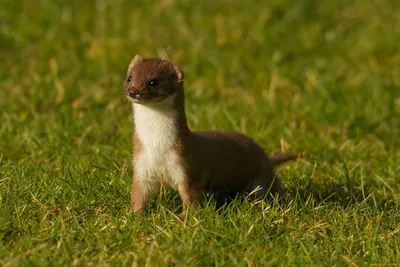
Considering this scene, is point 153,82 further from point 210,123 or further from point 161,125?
point 210,123

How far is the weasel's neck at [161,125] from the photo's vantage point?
5660 millimetres

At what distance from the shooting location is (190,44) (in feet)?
35.0

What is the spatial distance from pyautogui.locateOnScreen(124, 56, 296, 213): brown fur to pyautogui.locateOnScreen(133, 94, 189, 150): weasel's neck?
0.02 metres

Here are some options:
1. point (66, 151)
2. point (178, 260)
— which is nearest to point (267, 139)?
point (66, 151)

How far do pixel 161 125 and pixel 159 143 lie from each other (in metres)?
0.13

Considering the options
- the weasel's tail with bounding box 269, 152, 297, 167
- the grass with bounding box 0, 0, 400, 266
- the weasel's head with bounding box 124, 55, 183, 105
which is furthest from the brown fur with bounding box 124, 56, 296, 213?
the weasel's tail with bounding box 269, 152, 297, 167

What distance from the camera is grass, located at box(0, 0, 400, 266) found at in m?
5.23

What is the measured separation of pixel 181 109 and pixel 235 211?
895 mm

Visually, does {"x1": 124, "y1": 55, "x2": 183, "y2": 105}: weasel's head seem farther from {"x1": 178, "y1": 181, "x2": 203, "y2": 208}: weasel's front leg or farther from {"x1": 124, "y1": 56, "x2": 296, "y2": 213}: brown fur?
{"x1": 178, "y1": 181, "x2": 203, "y2": 208}: weasel's front leg

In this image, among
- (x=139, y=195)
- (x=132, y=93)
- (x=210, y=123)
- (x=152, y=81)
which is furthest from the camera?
(x=210, y=123)

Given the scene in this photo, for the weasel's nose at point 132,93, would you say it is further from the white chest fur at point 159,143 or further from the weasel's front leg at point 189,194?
the weasel's front leg at point 189,194

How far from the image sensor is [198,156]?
5.78 meters

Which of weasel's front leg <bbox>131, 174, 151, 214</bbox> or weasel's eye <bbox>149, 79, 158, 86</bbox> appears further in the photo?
weasel's front leg <bbox>131, 174, 151, 214</bbox>

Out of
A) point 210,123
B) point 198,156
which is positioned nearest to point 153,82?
point 198,156
